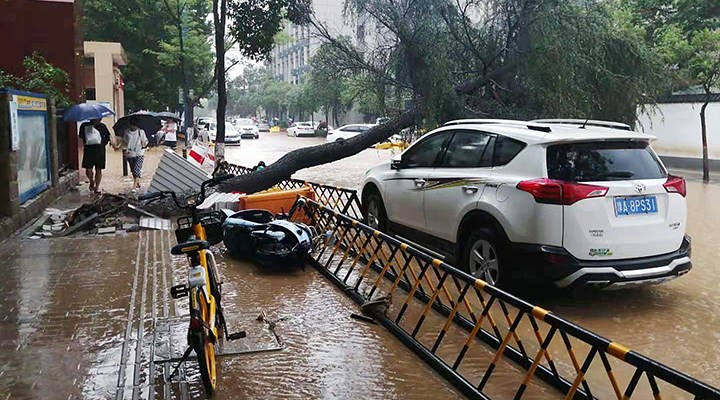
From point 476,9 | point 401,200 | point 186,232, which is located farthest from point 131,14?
point 186,232

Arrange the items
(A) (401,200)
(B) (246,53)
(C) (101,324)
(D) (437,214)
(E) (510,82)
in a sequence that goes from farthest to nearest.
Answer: (B) (246,53)
(E) (510,82)
(A) (401,200)
(D) (437,214)
(C) (101,324)

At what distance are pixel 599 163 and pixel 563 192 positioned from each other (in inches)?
20.4

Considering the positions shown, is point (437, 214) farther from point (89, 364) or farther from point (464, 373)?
point (89, 364)

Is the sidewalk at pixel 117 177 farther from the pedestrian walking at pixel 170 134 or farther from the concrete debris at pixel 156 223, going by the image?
the concrete debris at pixel 156 223

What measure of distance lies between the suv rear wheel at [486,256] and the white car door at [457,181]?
10.4 inches

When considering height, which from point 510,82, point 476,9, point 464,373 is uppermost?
point 476,9

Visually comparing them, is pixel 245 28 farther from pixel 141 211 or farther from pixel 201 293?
pixel 201 293

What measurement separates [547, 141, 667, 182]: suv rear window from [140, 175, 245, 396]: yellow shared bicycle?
114 inches

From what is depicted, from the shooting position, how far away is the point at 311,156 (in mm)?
12086

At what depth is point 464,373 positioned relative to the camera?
4.48 metres

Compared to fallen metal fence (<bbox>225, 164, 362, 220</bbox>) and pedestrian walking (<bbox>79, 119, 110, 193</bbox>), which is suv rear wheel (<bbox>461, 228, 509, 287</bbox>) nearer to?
fallen metal fence (<bbox>225, 164, 362, 220</bbox>)

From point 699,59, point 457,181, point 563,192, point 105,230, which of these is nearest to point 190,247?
point 563,192

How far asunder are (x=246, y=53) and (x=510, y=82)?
6513 mm

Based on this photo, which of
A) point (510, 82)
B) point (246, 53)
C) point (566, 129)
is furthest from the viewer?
point (246, 53)
